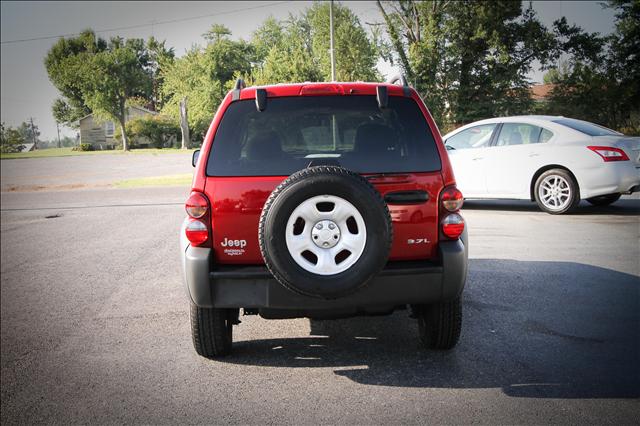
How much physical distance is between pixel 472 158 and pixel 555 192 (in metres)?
1.62

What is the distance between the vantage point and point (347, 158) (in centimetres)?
340

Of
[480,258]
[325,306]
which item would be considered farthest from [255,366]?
[480,258]

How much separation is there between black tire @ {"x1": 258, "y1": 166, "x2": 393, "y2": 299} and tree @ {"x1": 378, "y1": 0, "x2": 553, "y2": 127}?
31.9 metres

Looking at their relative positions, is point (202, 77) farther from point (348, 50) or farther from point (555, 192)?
point (555, 192)

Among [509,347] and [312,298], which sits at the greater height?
[312,298]

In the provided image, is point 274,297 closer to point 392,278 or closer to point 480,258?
point 392,278

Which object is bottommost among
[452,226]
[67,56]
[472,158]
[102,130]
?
[452,226]

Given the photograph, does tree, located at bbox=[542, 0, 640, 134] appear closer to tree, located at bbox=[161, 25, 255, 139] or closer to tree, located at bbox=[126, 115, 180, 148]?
tree, located at bbox=[161, 25, 255, 139]

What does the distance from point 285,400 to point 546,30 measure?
1456 inches

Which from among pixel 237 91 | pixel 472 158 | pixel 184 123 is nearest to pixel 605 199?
pixel 472 158

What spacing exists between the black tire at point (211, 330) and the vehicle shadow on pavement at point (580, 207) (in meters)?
7.50

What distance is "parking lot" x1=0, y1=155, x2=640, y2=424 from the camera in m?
3.01

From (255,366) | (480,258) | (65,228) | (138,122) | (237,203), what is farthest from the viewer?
(138,122)

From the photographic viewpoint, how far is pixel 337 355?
12.4ft
